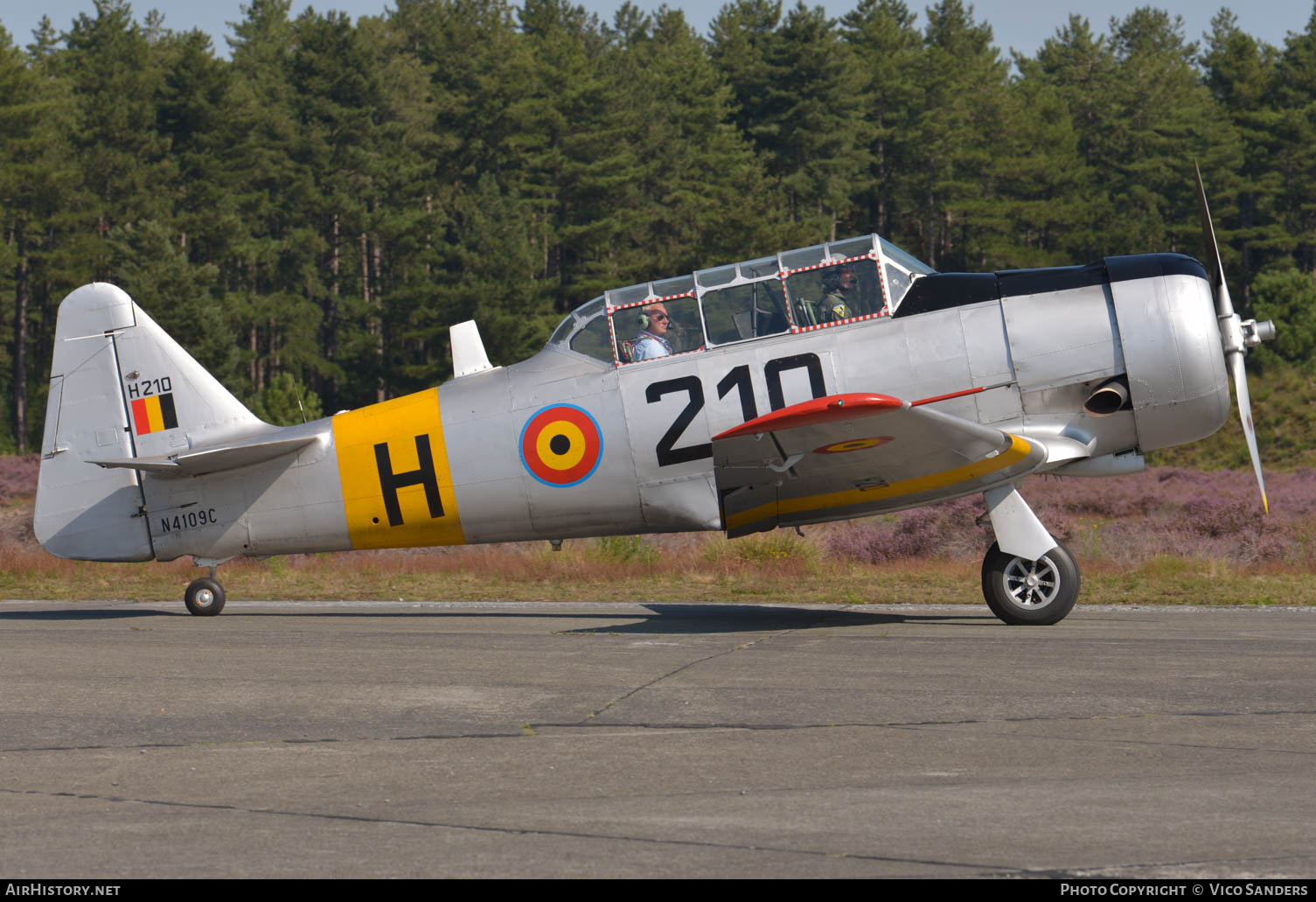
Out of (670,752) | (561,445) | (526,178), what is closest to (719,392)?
(561,445)

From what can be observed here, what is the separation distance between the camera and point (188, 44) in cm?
6638

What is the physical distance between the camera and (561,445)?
41.8ft

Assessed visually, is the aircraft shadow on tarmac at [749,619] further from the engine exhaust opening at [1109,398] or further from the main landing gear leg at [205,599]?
the main landing gear leg at [205,599]

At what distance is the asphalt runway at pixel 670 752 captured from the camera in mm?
5492

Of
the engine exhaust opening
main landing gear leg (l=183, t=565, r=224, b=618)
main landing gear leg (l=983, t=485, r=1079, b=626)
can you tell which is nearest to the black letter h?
main landing gear leg (l=183, t=565, r=224, b=618)

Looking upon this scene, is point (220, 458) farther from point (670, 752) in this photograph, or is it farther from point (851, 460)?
point (670, 752)

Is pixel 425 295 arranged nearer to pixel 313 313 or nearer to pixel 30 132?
pixel 313 313

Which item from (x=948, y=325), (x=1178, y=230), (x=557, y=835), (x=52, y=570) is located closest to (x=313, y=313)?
(x=1178, y=230)

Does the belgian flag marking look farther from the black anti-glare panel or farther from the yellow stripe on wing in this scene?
the black anti-glare panel

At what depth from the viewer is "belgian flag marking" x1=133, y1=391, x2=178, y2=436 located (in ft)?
46.4

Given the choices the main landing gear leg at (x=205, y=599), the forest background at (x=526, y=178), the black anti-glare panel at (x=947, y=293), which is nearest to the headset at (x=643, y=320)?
the black anti-glare panel at (x=947, y=293)

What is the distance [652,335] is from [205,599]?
5.56 meters

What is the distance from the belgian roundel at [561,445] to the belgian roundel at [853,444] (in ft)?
7.27

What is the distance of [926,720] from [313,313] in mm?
62652
